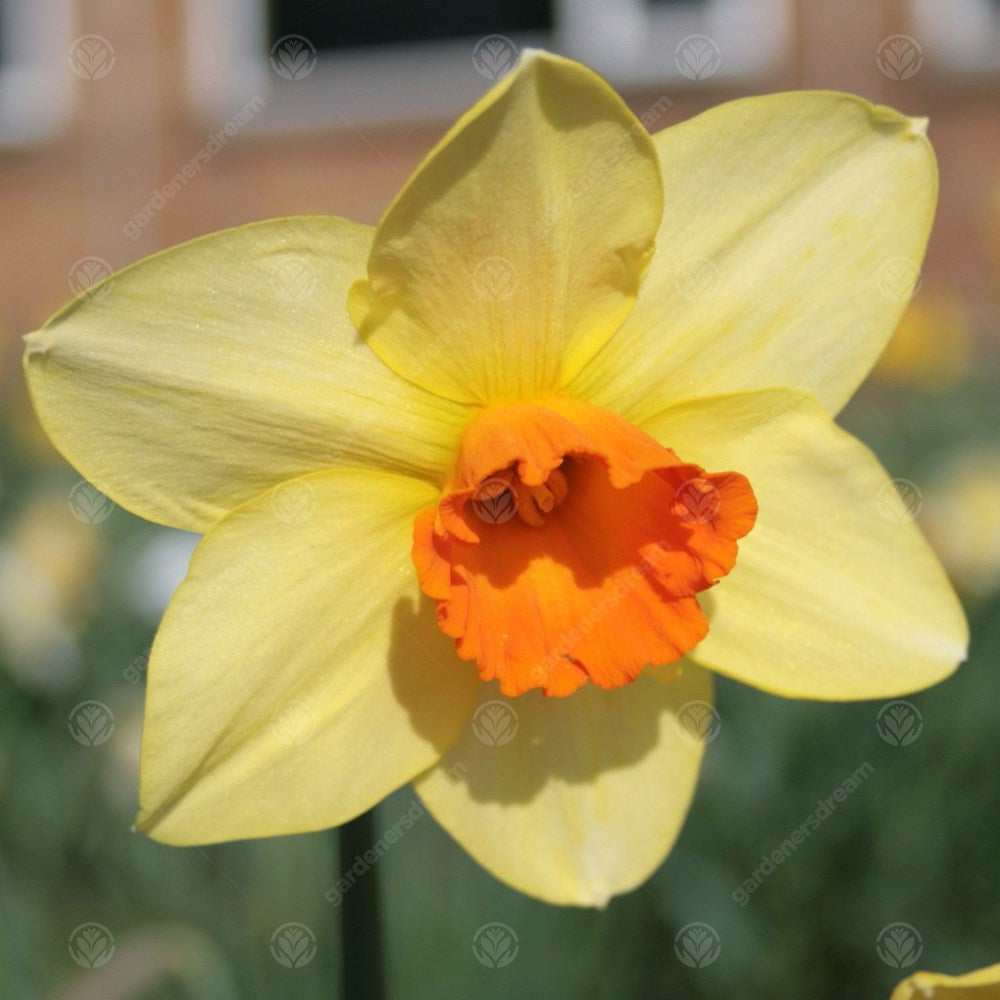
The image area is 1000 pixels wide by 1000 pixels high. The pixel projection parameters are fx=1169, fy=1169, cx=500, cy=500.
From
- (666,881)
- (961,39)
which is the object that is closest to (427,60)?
(961,39)

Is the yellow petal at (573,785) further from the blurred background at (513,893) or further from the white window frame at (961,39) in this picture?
the white window frame at (961,39)

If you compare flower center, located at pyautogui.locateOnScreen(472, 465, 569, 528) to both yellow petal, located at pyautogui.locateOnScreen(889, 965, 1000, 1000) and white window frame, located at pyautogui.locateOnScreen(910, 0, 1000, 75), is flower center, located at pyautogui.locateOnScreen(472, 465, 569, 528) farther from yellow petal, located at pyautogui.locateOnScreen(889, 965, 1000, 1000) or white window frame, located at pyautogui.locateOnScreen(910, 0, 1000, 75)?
white window frame, located at pyautogui.locateOnScreen(910, 0, 1000, 75)

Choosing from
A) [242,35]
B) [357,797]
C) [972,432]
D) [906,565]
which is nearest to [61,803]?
[357,797]

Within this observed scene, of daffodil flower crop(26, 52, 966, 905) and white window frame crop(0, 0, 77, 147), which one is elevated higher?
daffodil flower crop(26, 52, 966, 905)

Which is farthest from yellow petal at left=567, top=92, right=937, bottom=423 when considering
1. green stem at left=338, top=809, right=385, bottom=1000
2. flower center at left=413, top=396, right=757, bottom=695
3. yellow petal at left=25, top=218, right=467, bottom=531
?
green stem at left=338, top=809, right=385, bottom=1000

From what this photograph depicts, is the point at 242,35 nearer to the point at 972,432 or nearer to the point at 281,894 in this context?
the point at 972,432

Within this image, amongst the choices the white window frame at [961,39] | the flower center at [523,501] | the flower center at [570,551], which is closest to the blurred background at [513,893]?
the flower center at [570,551]
